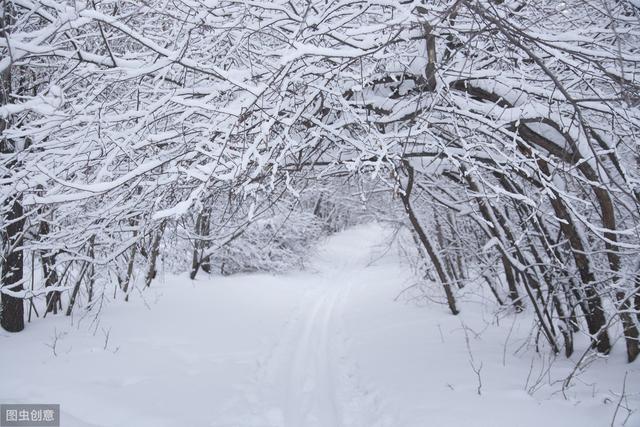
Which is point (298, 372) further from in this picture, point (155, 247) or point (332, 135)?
point (332, 135)

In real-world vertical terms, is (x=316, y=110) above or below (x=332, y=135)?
above

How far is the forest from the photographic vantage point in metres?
Answer: 2.64

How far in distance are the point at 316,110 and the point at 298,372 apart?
4581 millimetres

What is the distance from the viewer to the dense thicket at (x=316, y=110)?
8.41 ft

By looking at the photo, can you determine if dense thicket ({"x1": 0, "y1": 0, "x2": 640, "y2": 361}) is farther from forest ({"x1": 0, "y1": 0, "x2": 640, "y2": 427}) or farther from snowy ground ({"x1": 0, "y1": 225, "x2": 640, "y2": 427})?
snowy ground ({"x1": 0, "y1": 225, "x2": 640, "y2": 427})

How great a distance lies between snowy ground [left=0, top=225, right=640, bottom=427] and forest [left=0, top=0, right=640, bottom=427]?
0.07 meters

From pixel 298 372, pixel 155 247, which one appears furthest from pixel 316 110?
pixel 298 372

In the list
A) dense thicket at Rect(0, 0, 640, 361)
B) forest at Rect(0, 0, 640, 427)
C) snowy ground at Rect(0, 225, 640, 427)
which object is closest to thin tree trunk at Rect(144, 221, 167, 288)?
forest at Rect(0, 0, 640, 427)

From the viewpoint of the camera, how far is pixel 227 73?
8.66ft

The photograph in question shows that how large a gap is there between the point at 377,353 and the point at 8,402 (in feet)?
17.3

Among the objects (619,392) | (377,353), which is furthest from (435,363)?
(619,392)

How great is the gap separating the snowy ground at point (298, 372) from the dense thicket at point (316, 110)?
0.87m

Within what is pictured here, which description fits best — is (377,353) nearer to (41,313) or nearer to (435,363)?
(435,363)

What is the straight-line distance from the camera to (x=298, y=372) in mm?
6336
